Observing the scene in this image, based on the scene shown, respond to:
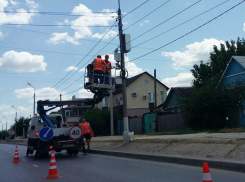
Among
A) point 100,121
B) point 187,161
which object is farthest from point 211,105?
point 100,121

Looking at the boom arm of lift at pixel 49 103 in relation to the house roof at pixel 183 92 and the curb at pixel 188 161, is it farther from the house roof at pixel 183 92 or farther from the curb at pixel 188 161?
the house roof at pixel 183 92

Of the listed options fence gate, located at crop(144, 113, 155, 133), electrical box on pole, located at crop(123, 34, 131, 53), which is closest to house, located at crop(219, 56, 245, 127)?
fence gate, located at crop(144, 113, 155, 133)

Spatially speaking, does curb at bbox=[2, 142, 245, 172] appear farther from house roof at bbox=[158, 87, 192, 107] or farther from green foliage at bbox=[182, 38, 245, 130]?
house roof at bbox=[158, 87, 192, 107]

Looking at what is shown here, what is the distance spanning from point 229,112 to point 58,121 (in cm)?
1272

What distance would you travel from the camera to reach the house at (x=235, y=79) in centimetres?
2300

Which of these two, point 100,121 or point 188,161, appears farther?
point 100,121

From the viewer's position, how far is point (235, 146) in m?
11.3

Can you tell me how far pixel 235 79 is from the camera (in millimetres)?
25781

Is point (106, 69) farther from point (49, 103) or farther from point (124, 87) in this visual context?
point (49, 103)

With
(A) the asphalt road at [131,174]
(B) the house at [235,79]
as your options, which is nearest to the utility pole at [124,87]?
(A) the asphalt road at [131,174]

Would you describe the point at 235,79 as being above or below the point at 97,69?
above

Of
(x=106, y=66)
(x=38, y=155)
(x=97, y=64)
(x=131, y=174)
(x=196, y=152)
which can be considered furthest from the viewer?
(x=106, y=66)

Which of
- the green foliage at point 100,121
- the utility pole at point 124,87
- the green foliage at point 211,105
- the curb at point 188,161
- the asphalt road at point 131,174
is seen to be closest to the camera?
the asphalt road at point 131,174

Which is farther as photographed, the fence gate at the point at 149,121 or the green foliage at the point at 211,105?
the fence gate at the point at 149,121
